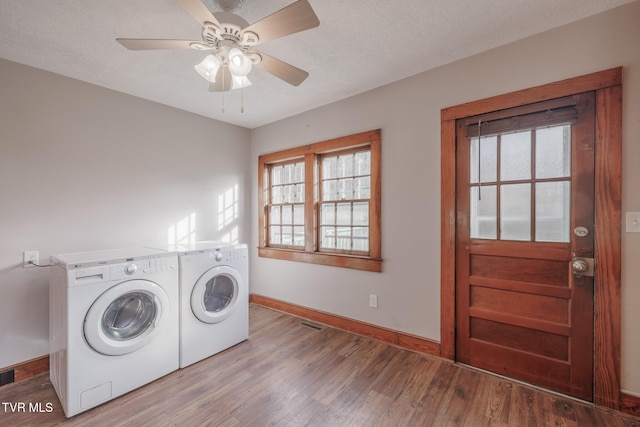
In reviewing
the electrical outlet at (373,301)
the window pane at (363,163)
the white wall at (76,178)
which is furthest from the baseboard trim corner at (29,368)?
the window pane at (363,163)

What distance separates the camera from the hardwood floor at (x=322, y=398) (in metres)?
1.70

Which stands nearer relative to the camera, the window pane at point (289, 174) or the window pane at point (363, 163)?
the window pane at point (363, 163)

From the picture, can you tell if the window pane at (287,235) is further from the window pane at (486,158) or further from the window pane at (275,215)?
the window pane at (486,158)

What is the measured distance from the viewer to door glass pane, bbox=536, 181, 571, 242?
1880 millimetres

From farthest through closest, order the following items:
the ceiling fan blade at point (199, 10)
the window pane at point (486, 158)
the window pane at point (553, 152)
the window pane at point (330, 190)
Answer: the window pane at point (330, 190)
the window pane at point (486, 158)
the window pane at point (553, 152)
the ceiling fan blade at point (199, 10)

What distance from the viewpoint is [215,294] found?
2.67 m

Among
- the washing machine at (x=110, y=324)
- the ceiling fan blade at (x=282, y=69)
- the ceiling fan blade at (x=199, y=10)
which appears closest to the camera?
the ceiling fan blade at (x=199, y=10)

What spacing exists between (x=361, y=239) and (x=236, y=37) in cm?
211

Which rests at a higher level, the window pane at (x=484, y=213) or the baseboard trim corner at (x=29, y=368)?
the window pane at (x=484, y=213)

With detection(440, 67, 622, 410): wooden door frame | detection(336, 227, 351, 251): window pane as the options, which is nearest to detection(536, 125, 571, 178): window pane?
detection(440, 67, 622, 410): wooden door frame

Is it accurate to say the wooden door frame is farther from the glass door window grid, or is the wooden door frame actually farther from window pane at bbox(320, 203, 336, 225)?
window pane at bbox(320, 203, 336, 225)

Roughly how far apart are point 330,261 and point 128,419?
6.65 ft

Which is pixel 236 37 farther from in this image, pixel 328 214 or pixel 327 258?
pixel 327 258

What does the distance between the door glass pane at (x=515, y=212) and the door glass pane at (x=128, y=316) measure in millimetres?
2766
